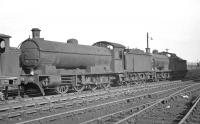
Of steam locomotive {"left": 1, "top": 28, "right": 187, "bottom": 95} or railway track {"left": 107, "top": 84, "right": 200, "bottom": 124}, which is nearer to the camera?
railway track {"left": 107, "top": 84, "right": 200, "bottom": 124}

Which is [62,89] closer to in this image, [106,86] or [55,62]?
[55,62]

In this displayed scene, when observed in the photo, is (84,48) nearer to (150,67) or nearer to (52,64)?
(52,64)

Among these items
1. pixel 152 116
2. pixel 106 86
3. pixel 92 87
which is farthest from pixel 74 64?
pixel 152 116

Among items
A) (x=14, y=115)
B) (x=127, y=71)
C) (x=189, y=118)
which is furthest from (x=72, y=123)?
(x=127, y=71)

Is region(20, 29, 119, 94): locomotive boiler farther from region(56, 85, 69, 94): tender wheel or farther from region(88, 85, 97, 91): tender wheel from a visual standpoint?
region(88, 85, 97, 91): tender wheel

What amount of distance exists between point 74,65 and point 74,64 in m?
0.10

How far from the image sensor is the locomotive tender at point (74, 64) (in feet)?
50.1

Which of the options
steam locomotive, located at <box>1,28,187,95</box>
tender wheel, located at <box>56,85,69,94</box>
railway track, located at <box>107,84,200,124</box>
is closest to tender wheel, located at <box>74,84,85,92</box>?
steam locomotive, located at <box>1,28,187,95</box>

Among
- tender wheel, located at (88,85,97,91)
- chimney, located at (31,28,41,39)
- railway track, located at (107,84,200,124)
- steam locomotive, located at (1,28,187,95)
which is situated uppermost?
chimney, located at (31,28,41,39)

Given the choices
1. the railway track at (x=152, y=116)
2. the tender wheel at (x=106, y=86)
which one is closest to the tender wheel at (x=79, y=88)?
the tender wheel at (x=106, y=86)

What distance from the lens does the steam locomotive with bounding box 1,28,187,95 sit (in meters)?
15.2

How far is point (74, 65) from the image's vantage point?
17672 millimetres

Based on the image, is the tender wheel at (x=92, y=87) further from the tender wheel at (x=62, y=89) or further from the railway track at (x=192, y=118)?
the railway track at (x=192, y=118)

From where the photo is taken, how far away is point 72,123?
8.39 m
